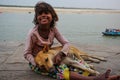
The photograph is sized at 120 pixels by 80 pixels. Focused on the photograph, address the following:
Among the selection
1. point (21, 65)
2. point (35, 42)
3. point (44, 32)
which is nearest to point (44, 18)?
point (44, 32)

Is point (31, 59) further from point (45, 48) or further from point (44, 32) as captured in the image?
point (44, 32)

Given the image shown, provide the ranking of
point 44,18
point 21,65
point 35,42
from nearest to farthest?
1. point 44,18
2. point 35,42
3. point 21,65

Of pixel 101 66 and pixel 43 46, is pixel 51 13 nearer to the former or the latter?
pixel 43 46

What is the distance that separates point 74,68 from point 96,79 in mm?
688

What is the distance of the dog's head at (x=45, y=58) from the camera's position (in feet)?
13.5

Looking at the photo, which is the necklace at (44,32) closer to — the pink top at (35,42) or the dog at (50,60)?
the pink top at (35,42)

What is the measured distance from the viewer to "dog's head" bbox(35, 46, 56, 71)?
412cm

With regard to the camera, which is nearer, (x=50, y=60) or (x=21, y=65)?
(x=50, y=60)

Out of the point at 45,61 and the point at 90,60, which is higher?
the point at 45,61

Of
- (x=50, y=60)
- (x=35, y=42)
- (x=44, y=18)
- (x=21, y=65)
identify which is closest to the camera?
(x=50, y=60)

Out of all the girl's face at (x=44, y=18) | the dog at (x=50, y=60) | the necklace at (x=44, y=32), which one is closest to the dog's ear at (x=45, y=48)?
the dog at (x=50, y=60)

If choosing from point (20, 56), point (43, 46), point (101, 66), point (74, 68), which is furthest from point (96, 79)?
point (20, 56)

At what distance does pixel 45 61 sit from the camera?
4.14 m

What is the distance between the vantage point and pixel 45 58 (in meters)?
4.15
